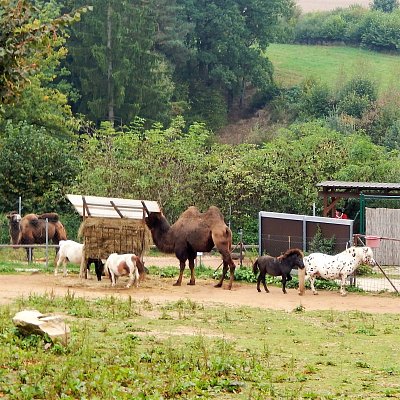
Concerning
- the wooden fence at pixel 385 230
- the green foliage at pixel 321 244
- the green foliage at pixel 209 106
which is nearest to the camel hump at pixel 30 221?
the green foliage at pixel 321 244

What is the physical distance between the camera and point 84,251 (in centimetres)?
2653

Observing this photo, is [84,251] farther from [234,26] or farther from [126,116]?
[234,26]

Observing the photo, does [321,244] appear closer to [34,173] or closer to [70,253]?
[70,253]

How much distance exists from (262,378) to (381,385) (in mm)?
1579

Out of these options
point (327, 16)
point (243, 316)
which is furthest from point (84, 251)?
point (327, 16)

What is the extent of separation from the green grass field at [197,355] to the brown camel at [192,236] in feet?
17.6

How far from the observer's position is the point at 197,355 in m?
15.2

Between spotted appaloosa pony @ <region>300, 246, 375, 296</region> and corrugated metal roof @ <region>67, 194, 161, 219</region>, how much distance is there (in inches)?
178

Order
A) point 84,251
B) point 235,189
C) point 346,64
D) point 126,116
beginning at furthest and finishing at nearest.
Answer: point 346,64, point 126,116, point 235,189, point 84,251

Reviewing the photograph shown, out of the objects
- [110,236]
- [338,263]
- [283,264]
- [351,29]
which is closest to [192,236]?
[110,236]

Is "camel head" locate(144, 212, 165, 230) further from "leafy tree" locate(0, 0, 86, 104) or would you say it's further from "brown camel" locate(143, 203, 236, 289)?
"leafy tree" locate(0, 0, 86, 104)

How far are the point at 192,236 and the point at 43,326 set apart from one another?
11635mm

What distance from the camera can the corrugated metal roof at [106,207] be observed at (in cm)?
2700

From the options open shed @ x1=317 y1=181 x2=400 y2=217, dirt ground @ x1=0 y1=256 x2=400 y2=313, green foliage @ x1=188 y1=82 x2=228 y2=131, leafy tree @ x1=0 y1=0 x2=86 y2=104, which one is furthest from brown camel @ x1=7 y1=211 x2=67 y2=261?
green foliage @ x1=188 y1=82 x2=228 y2=131
